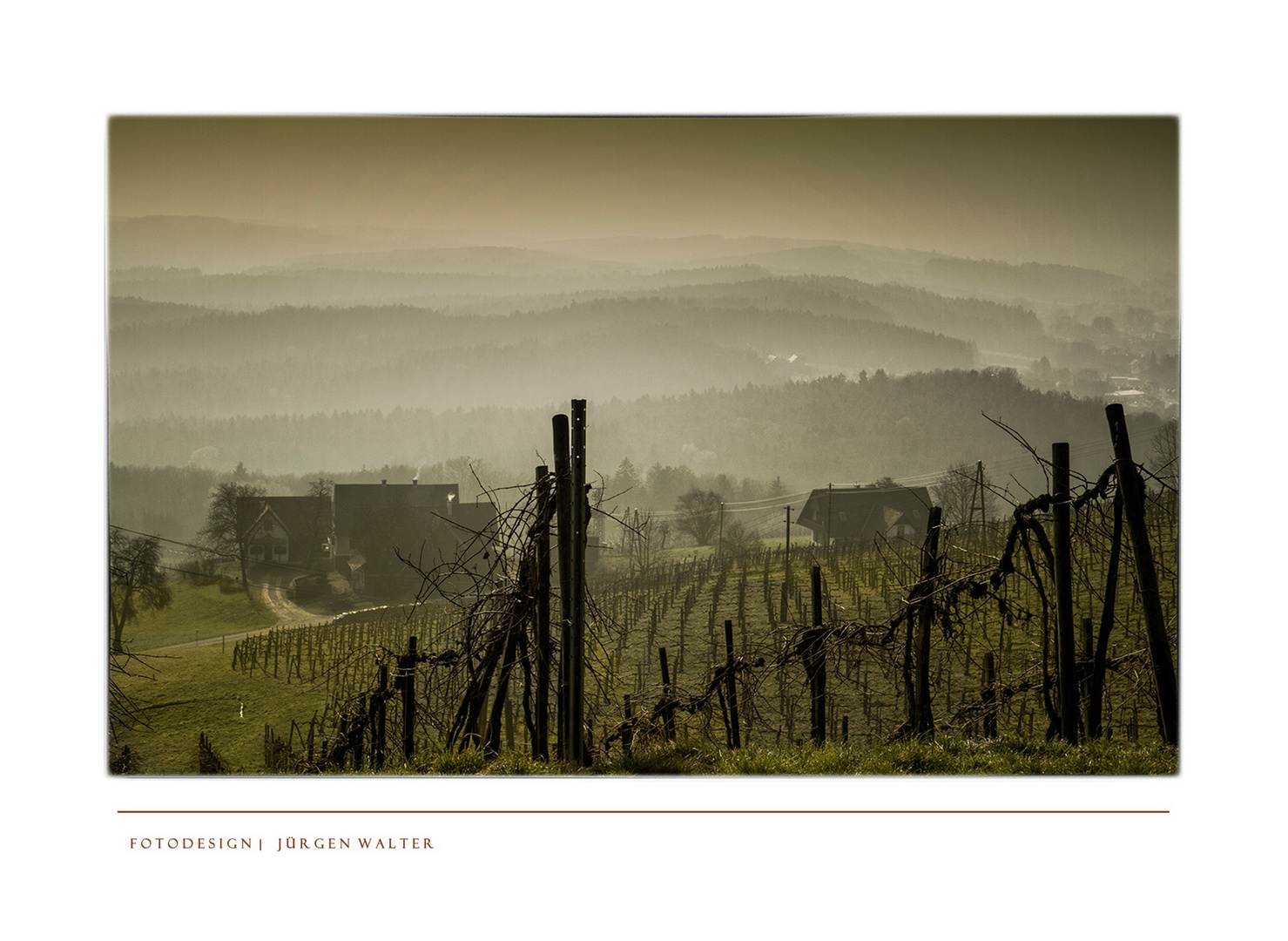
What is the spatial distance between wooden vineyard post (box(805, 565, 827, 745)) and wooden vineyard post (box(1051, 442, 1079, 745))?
3.90ft

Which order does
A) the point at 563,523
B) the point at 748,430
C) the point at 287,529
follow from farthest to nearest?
the point at 748,430, the point at 287,529, the point at 563,523

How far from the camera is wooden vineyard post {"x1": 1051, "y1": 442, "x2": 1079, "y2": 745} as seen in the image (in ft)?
11.8

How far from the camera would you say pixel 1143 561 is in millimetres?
3412

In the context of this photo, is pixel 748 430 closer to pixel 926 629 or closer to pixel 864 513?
pixel 864 513

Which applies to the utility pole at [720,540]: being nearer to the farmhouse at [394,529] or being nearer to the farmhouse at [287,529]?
the farmhouse at [394,529]

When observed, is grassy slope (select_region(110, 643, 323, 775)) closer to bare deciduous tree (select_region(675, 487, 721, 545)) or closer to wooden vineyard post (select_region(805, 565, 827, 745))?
bare deciduous tree (select_region(675, 487, 721, 545))

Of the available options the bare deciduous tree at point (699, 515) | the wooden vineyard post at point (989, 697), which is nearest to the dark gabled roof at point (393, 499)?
the bare deciduous tree at point (699, 515)

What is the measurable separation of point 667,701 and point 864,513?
57.3 inches


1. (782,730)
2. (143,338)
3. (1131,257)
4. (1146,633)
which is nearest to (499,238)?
(143,338)

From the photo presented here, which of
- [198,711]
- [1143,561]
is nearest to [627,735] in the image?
[198,711]

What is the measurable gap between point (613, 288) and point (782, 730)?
98.8 inches

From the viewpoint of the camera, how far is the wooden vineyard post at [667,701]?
371 centimetres

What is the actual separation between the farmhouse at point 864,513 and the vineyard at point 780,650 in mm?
68

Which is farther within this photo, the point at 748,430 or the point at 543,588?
the point at 748,430
